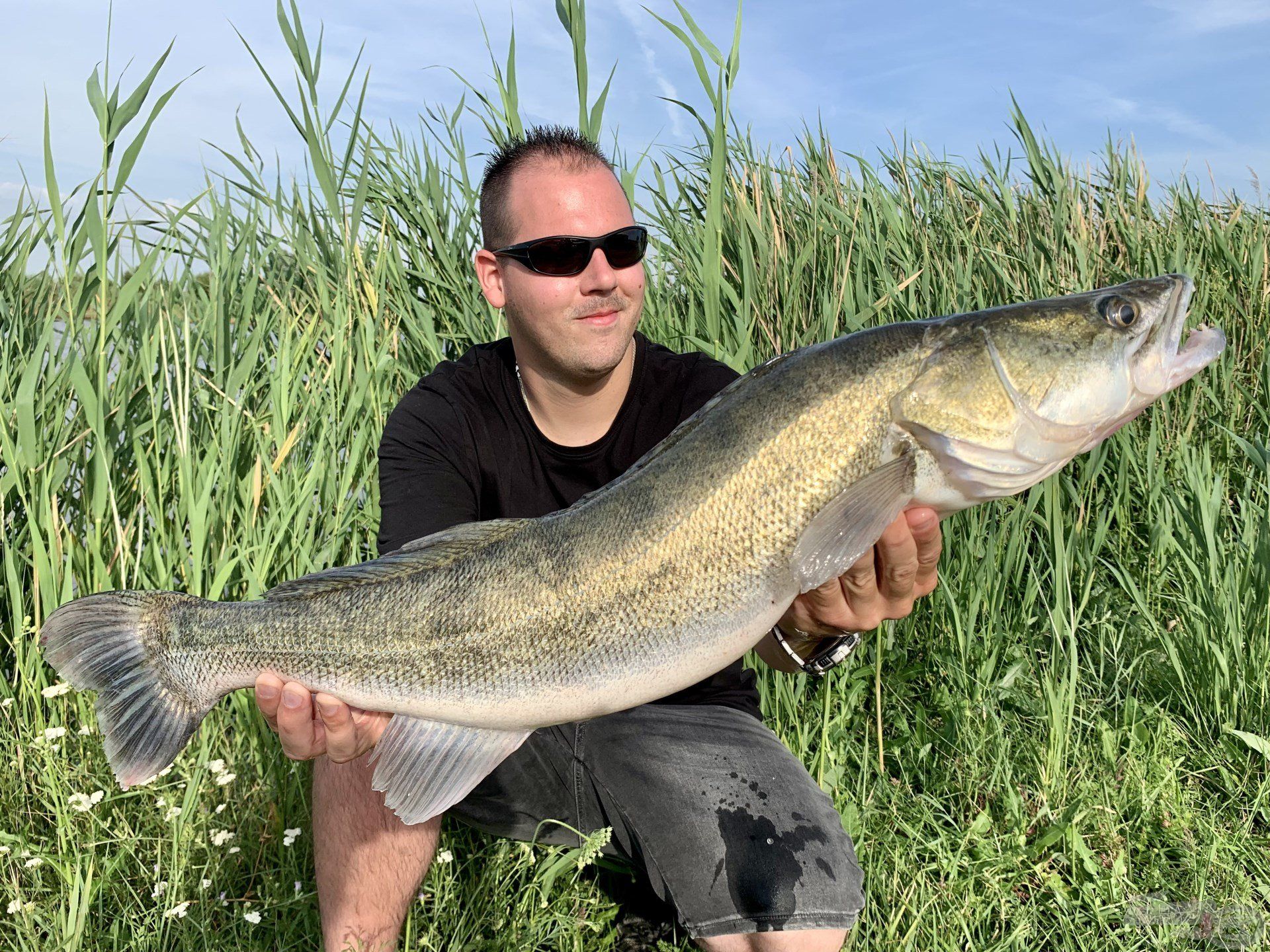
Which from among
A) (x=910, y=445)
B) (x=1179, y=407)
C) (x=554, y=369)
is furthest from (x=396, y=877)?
(x=1179, y=407)

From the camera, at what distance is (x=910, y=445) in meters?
2.00

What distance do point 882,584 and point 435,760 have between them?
3.40 ft

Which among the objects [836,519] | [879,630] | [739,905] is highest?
[836,519]

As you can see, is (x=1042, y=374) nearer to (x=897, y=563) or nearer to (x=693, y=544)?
(x=897, y=563)

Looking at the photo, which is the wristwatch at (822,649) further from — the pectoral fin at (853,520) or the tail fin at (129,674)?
the tail fin at (129,674)

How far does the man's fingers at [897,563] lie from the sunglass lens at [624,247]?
3.61ft

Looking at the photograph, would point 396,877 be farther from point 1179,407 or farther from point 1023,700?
point 1179,407

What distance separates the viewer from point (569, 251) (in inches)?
108

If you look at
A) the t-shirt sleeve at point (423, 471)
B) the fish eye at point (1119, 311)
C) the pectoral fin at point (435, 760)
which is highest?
the fish eye at point (1119, 311)

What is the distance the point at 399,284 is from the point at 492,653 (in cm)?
249

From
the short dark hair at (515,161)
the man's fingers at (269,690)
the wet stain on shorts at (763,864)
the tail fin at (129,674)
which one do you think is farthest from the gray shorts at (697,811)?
the short dark hair at (515,161)

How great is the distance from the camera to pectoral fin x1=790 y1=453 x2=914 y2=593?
1941mm

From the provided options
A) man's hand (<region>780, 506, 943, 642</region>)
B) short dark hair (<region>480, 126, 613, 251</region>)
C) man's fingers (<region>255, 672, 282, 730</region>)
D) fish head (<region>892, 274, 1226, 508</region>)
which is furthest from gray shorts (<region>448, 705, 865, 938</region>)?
short dark hair (<region>480, 126, 613, 251</region>)

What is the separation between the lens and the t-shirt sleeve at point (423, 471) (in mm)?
2516
